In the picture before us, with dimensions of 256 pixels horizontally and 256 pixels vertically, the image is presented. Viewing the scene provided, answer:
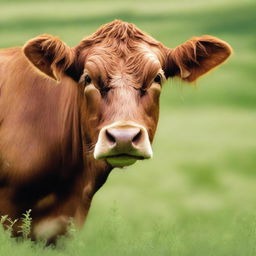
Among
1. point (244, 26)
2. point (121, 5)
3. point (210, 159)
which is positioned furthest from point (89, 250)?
point (121, 5)

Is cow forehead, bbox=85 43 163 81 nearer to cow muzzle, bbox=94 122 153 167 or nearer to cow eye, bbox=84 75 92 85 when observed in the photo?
cow eye, bbox=84 75 92 85

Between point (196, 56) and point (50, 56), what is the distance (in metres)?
1.16

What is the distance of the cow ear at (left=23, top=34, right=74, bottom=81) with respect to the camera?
669 cm

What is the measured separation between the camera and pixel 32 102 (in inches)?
274

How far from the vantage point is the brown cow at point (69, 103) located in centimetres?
640

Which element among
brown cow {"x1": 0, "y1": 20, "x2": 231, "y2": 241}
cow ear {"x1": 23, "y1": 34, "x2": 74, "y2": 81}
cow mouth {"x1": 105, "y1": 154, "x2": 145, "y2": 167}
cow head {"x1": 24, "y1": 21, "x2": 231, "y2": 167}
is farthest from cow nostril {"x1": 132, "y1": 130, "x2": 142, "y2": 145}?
cow ear {"x1": 23, "y1": 34, "x2": 74, "y2": 81}

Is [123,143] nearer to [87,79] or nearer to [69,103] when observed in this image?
[87,79]

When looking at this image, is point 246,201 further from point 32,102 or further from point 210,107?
point 32,102

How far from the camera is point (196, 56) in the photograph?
23.2ft

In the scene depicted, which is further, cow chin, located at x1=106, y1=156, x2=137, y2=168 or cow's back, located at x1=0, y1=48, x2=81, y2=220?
cow's back, located at x1=0, y1=48, x2=81, y2=220

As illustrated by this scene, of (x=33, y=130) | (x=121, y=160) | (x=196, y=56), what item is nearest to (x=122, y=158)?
(x=121, y=160)

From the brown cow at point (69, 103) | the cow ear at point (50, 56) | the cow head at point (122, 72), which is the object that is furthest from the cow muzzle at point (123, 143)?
the cow ear at point (50, 56)

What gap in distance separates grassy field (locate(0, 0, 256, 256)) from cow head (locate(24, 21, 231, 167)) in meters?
0.28

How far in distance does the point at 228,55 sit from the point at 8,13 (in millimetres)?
18863
